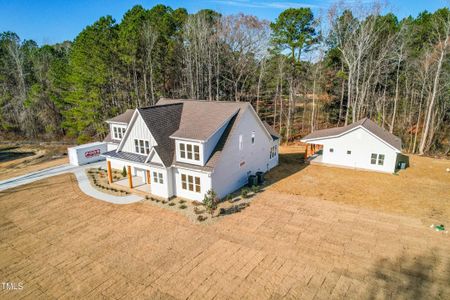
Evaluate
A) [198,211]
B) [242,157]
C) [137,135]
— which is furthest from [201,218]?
[137,135]

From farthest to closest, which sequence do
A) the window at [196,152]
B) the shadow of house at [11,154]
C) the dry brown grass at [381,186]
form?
1. the shadow of house at [11,154]
2. the window at [196,152]
3. the dry brown grass at [381,186]

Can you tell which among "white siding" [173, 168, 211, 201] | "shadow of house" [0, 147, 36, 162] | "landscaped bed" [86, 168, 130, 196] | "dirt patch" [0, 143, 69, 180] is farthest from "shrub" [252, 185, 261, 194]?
"shadow of house" [0, 147, 36, 162]

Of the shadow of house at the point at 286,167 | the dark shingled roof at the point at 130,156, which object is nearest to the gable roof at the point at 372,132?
the shadow of house at the point at 286,167

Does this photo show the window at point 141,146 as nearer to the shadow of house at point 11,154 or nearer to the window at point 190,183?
the window at point 190,183

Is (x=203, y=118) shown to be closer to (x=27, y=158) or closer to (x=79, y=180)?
(x=79, y=180)

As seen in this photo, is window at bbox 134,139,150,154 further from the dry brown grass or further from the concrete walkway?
the dry brown grass
